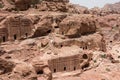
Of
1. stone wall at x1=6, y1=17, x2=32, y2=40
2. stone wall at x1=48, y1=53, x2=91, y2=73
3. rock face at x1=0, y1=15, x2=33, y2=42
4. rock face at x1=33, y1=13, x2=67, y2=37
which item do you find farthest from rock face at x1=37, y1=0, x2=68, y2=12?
stone wall at x1=48, y1=53, x2=91, y2=73

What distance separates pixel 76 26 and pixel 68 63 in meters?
8.48

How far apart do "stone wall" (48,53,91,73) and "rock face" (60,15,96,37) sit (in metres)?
5.45

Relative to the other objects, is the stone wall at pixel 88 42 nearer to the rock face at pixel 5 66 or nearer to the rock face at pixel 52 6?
the rock face at pixel 52 6

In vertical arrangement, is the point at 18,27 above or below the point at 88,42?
above

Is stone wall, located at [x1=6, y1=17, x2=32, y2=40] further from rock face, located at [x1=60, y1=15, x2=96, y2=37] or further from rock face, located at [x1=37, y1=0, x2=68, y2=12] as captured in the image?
rock face, located at [x1=37, y1=0, x2=68, y2=12]

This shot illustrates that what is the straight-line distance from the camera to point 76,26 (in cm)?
4591

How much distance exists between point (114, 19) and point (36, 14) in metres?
56.8

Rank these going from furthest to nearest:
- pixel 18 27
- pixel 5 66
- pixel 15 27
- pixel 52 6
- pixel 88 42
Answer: pixel 52 6
pixel 88 42
pixel 18 27
pixel 15 27
pixel 5 66

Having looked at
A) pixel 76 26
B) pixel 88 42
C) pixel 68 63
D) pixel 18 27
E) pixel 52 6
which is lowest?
pixel 68 63

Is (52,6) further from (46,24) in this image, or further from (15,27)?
(15,27)

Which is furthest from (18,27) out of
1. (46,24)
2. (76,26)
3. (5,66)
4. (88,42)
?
(5,66)

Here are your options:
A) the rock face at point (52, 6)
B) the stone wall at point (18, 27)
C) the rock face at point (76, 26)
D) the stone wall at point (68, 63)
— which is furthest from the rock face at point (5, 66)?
the rock face at point (52, 6)

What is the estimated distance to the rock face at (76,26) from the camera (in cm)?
4553

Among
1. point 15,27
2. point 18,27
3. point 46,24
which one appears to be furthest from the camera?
point 46,24
